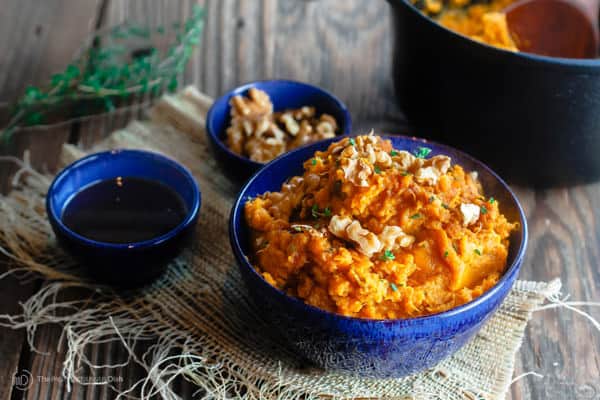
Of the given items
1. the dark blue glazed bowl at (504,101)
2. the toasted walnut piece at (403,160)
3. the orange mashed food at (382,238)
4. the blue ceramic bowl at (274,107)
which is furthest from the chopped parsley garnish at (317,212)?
the dark blue glazed bowl at (504,101)

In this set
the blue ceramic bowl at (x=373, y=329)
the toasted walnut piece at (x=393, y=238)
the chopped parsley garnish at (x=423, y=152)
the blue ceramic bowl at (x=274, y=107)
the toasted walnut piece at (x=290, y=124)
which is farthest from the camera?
the toasted walnut piece at (x=290, y=124)

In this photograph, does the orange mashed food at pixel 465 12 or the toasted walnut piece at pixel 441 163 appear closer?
the toasted walnut piece at pixel 441 163

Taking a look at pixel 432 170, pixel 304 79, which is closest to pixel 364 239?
pixel 432 170

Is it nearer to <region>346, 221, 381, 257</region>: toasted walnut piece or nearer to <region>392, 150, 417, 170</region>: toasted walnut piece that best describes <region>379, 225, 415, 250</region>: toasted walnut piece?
<region>346, 221, 381, 257</region>: toasted walnut piece

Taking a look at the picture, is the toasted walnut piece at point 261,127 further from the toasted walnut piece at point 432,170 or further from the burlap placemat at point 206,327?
the toasted walnut piece at point 432,170

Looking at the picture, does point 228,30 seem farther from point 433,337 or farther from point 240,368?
point 433,337

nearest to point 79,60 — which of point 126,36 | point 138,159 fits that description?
point 126,36

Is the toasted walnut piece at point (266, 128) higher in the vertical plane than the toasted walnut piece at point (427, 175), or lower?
lower

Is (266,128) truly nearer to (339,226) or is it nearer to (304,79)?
(304,79)
